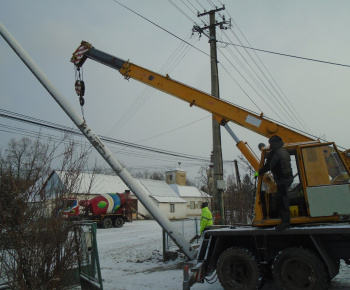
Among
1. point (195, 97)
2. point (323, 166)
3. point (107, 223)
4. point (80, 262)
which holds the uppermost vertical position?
point (195, 97)

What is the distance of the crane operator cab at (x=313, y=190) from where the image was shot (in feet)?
18.7

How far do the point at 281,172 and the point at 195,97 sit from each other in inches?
150

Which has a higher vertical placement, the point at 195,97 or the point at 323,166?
the point at 195,97

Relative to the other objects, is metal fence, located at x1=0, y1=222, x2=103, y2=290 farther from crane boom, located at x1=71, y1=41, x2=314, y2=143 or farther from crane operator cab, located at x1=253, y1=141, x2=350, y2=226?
crane boom, located at x1=71, y1=41, x2=314, y2=143

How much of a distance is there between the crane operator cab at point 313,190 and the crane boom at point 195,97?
1318 mm

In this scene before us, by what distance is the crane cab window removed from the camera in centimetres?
599

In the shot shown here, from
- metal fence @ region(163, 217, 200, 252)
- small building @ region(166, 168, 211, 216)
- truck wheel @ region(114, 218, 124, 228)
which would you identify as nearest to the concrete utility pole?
metal fence @ region(163, 217, 200, 252)

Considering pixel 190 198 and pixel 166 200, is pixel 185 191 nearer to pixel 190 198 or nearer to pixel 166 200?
pixel 190 198

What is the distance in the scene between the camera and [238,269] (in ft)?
20.8

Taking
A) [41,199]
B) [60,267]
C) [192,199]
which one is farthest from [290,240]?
[192,199]

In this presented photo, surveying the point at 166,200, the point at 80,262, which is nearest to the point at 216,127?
the point at 80,262

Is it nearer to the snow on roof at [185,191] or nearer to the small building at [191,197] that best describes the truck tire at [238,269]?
the small building at [191,197]

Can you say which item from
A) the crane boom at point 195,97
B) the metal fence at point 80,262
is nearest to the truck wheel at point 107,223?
the crane boom at point 195,97

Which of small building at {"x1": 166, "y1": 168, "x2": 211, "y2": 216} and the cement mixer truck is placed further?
small building at {"x1": 166, "y1": 168, "x2": 211, "y2": 216}
